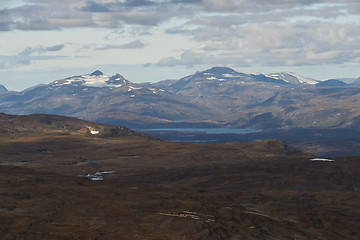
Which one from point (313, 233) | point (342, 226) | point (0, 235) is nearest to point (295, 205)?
point (342, 226)

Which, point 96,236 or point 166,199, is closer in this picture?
point 96,236

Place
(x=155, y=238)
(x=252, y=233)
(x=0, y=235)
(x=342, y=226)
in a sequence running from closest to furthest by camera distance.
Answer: (x=0, y=235)
(x=155, y=238)
(x=252, y=233)
(x=342, y=226)

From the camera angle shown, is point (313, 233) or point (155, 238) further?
point (313, 233)

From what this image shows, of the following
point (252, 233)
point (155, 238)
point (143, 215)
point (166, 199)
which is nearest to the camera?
point (155, 238)

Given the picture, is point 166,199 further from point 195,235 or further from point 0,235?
point 0,235

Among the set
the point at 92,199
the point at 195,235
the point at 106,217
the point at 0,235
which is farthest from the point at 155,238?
the point at 92,199

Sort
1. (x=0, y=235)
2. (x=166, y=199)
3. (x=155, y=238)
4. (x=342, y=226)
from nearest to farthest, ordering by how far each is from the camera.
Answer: (x=0, y=235)
(x=155, y=238)
(x=342, y=226)
(x=166, y=199)

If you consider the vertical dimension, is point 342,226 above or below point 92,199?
below

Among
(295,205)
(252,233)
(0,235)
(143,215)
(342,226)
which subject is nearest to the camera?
(0,235)

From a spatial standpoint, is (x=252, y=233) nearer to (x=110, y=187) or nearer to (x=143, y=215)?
(x=143, y=215)
